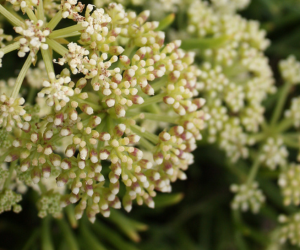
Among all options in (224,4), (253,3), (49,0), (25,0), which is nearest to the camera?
(25,0)

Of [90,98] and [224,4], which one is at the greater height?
[224,4]

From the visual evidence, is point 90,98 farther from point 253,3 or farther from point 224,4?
point 253,3

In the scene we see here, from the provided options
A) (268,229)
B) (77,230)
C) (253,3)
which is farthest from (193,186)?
(253,3)

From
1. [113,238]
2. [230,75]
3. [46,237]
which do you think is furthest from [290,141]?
[46,237]

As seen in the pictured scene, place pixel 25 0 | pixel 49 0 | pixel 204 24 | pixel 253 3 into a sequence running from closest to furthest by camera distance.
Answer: pixel 25 0 < pixel 49 0 < pixel 204 24 < pixel 253 3

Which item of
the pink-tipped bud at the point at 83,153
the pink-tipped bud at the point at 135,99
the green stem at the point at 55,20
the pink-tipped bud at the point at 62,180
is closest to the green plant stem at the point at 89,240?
the pink-tipped bud at the point at 62,180

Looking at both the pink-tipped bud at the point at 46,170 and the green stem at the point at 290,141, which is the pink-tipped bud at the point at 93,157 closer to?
the pink-tipped bud at the point at 46,170

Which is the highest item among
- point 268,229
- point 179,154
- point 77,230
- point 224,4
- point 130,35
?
point 224,4
